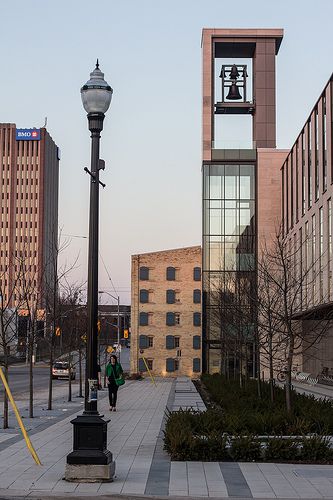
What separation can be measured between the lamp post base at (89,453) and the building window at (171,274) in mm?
62119

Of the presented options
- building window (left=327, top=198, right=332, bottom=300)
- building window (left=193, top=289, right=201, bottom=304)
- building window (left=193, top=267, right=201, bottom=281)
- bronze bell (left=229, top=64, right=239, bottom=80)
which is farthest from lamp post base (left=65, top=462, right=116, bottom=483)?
building window (left=193, top=289, right=201, bottom=304)

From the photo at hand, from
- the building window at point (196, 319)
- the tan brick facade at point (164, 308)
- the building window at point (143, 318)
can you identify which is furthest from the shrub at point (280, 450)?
the building window at point (143, 318)

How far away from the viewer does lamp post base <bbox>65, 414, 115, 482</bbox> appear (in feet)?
38.9

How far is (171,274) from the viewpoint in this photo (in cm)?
7419

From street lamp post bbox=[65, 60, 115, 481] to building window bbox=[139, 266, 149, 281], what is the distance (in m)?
61.1

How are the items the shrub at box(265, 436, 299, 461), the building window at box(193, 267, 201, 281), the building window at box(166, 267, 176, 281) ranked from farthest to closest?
the building window at box(166, 267, 176, 281) → the building window at box(193, 267, 201, 281) → the shrub at box(265, 436, 299, 461)

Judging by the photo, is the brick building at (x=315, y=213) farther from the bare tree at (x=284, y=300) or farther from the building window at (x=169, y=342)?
the building window at (x=169, y=342)

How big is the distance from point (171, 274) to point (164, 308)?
321 centimetres

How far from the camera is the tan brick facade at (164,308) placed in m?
73.2

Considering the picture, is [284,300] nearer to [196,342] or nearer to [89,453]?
[89,453]

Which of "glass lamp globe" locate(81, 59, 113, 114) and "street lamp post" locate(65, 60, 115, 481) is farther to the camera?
"glass lamp globe" locate(81, 59, 113, 114)

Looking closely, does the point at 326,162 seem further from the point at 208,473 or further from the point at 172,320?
the point at 208,473

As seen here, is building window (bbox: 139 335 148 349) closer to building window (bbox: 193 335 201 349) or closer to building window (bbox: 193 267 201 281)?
building window (bbox: 193 335 201 349)

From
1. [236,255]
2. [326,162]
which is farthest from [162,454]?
[236,255]
